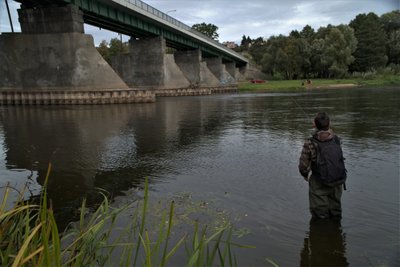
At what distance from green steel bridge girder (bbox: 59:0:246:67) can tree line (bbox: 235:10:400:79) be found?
3484 centimetres

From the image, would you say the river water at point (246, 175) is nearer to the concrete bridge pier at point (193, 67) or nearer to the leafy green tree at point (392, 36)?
the concrete bridge pier at point (193, 67)

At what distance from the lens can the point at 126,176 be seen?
927 cm

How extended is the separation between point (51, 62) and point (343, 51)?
2693 inches

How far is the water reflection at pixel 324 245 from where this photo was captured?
480 cm

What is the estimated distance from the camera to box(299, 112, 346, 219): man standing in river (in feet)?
17.8

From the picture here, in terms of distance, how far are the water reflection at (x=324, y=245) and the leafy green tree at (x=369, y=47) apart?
9508 cm

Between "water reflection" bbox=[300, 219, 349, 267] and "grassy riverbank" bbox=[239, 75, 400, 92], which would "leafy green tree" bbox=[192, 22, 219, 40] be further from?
"water reflection" bbox=[300, 219, 349, 267]

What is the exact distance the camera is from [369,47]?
91125 millimetres

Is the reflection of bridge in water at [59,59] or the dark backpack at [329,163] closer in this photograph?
the dark backpack at [329,163]

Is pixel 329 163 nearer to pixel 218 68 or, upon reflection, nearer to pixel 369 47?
pixel 218 68

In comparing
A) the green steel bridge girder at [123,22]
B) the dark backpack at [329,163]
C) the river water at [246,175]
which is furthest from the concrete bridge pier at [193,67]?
the dark backpack at [329,163]

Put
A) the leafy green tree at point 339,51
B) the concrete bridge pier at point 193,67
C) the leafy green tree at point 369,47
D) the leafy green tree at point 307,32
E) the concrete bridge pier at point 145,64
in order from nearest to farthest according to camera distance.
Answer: the concrete bridge pier at point 145,64 → the concrete bridge pier at point 193,67 → the leafy green tree at point 339,51 → the leafy green tree at point 369,47 → the leafy green tree at point 307,32

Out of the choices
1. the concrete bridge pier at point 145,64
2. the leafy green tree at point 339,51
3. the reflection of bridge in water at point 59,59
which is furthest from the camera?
the leafy green tree at point 339,51

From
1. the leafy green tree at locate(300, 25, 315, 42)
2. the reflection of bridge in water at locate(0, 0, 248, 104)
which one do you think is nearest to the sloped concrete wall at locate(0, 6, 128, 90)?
the reflection of bridge in water at locate(0, 0, 248, 104)
